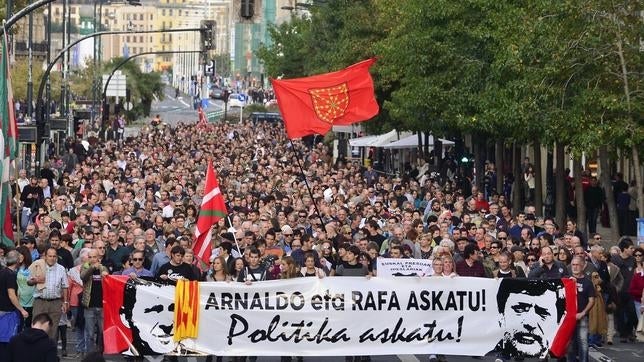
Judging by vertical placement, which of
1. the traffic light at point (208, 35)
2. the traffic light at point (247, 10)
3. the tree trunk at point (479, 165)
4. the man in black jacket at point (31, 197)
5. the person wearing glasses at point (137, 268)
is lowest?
the tree trunk at point (479, 165)

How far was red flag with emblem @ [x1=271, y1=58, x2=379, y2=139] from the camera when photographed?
2430cm

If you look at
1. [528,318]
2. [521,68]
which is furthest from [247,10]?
[528,318]

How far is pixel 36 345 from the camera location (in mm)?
12117

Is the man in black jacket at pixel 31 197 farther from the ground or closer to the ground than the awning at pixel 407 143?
farther from the ground

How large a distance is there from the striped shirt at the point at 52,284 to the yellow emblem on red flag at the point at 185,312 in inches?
63.5

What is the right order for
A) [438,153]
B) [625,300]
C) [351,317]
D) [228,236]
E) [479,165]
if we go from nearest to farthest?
[351,317] < [625,300] < [228,236] < [479,165] < [438,153]

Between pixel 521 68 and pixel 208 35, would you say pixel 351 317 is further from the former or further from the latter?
pixel 208 35

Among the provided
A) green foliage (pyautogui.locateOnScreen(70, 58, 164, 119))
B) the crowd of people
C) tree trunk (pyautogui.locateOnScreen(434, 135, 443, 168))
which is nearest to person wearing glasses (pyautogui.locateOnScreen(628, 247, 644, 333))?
the crowd of people

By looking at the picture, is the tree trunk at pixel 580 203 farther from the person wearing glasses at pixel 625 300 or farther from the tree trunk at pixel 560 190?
the person wearing glasses at pixel 625 300

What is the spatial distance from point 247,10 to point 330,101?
17440 millimetres

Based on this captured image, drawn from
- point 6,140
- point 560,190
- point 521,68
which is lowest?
point 560,190

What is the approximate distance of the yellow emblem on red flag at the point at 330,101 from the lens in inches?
965

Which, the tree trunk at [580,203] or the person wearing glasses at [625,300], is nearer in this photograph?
the person wearing glasses at [625,300]

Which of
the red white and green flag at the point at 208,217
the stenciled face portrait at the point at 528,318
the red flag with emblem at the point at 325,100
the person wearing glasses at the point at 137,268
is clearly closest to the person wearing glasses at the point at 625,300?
the stenciled face portrait at the point at 528,318
